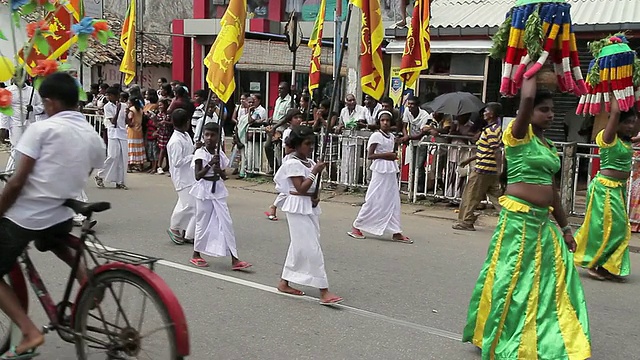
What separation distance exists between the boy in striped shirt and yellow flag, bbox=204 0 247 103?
3.41m

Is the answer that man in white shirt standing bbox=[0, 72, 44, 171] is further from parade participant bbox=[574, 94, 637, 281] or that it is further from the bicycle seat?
parade participant bbox=[574, 94, 637, 281]

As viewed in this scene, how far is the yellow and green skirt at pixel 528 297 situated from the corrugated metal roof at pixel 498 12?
6.81 meters

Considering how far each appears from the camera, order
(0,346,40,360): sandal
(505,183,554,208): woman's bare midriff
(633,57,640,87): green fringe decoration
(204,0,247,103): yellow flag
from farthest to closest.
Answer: (204,0,247,103): yellow flag
(633,57,640,87): green fringe decoration
(505,183,554,208): woman's bare midriff
(0,346,40,360): sandal

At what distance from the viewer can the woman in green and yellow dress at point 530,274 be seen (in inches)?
161

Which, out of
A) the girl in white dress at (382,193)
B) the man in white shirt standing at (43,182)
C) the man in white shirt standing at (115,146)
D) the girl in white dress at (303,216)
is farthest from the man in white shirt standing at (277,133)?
the man in white shirt standing at (43,182)

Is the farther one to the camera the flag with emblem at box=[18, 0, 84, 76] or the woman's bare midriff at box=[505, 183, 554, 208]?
the flag with emblem at box=[18, 0, 84, 76]

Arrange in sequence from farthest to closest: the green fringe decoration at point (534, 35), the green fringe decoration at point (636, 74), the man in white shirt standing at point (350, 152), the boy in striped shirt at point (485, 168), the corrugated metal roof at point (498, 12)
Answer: the man in white shirt standing at point (350, 152)
the corrugated metal roof at point (498, 12)
the boy in striped shirt at point (485, 168)
the green fringe decoration at point (636, 74)
the green fringe decoration at point (534, 35)

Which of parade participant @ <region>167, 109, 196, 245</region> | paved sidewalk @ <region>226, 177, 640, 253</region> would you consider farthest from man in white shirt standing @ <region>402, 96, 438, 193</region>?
parade participant @ <region>167, 109, 196, 245</region>

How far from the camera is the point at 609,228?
257 inches

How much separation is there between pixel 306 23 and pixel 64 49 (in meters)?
13.3

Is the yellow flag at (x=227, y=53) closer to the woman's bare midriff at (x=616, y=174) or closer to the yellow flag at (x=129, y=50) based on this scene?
the woman's bare midriff at (x=616, y=174)

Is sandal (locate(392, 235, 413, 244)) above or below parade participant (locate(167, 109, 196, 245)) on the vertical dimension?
below

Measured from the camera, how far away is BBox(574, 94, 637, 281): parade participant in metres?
6.48

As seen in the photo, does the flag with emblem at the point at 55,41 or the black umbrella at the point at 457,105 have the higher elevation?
the flag with emblem at the point at 55,41
